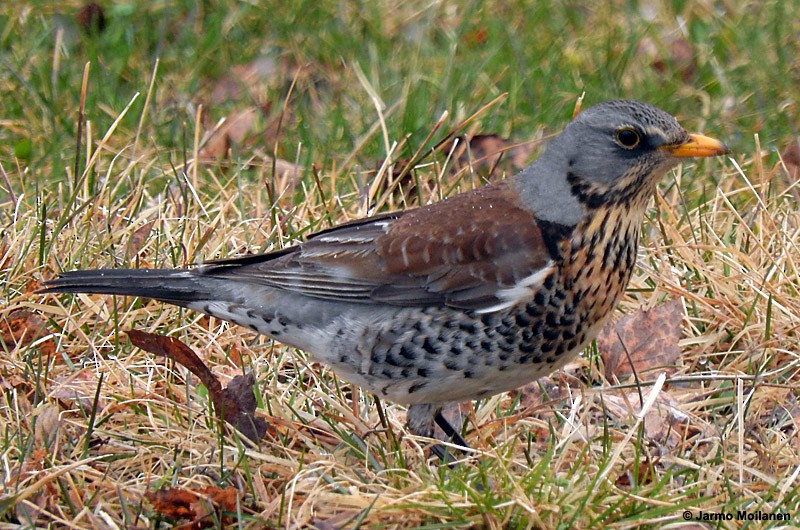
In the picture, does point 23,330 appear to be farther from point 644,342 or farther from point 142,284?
point 644,342

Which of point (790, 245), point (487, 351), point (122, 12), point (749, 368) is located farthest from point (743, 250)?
point (122, 12)

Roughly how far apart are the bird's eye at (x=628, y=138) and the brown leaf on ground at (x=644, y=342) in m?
0.78

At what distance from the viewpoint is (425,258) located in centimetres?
373

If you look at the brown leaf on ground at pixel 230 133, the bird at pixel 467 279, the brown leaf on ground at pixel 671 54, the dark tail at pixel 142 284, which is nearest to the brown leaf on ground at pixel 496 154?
the brown leaf on ground at pixel 230 133

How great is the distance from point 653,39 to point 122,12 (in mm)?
3010

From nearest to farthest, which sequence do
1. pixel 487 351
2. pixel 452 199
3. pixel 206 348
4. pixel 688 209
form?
pixel 487 351
pixel 452 199
pixel 206 348
pixel 688 209

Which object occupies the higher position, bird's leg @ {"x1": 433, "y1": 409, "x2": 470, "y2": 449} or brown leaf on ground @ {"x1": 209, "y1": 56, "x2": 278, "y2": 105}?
brown leaf on ground @ {"x1": 209, "y1": 56, "x2": 278, "y2": 105}

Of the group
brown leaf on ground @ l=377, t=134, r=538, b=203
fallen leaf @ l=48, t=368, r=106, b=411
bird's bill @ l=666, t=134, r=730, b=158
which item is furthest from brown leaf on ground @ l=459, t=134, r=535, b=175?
fallen leaf @ l=48, t=368, r=106, b=411

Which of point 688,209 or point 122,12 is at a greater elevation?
point 122,12

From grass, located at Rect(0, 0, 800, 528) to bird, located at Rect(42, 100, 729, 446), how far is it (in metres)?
0.22

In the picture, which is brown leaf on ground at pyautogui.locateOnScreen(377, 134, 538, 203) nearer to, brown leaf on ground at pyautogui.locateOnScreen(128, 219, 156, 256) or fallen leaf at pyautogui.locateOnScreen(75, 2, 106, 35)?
brown leaf on ground at pyautogui.locateOnScreen(128, 219, 156, 256)

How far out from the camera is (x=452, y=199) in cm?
389

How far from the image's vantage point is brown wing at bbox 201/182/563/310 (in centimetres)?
362

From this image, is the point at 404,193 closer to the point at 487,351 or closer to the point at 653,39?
the point at 487,351
